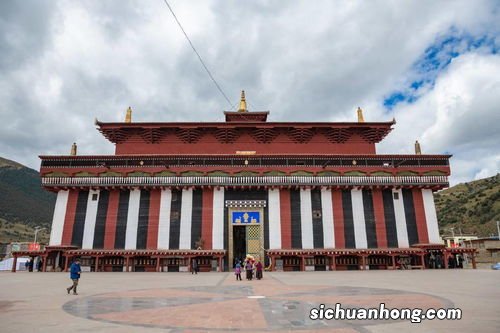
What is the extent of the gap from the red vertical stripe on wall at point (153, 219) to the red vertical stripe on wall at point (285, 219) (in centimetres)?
1071

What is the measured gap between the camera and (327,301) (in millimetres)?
10305

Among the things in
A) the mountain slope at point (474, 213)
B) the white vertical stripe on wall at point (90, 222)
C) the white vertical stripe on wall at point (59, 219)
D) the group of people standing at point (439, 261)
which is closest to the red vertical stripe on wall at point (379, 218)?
the group of people standing at point (439, 261)

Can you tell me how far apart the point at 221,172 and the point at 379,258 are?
1533cm

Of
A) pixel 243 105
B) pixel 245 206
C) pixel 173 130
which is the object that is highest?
pixel 243 105

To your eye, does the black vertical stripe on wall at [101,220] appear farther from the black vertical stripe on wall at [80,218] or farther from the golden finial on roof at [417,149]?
the golden finial on roof at [417,149]

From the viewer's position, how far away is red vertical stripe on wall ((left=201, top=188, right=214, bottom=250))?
27.7 meters

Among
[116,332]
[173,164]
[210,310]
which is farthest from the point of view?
[173,164]

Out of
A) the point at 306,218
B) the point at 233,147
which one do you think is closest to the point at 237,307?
the point at 306,218

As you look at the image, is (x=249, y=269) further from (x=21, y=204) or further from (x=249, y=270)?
(x=21, y=204)

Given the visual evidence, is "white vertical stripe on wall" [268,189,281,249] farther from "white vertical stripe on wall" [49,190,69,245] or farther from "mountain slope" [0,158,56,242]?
"mountain slope" [0,158,56,242]

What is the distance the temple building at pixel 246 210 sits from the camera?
2703 centimetres

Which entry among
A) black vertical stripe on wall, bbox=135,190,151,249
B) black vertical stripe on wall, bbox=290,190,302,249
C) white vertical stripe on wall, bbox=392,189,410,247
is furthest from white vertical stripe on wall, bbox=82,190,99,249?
white vertical stripe on wall, bbox=392,189,410,247

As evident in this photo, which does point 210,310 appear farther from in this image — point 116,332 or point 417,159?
point 417,159

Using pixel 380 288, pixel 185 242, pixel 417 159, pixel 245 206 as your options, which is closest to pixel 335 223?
pixel 245 206
